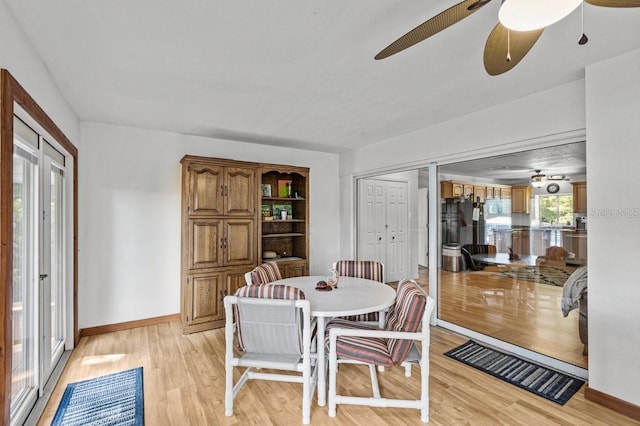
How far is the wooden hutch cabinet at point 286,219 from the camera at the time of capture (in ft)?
15.0

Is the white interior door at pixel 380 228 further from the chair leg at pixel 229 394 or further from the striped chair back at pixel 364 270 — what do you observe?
the chair leg at pixel 229 394

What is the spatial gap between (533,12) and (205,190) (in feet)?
11.6

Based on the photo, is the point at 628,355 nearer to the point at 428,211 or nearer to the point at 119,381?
the point at 428,211

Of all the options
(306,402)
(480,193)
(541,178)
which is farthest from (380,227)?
(306,402)

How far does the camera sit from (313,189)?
17.7 feet

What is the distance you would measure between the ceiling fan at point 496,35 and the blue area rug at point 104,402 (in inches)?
113

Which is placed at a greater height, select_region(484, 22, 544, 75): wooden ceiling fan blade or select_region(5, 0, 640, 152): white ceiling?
select_region(5, 0, 640, 152): white ceiling

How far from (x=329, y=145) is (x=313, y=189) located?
2.69 feet

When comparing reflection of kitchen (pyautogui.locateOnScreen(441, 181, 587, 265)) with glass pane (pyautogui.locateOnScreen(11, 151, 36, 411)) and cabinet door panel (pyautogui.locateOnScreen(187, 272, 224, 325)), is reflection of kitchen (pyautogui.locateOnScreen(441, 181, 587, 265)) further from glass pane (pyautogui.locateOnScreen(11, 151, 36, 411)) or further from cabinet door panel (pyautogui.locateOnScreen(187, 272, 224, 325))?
glass pane (pyautogui.locateOnScreen(11, 151, 36, 411))

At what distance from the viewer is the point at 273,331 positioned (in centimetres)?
219

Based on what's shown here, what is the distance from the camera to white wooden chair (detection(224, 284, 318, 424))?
6.97 ft

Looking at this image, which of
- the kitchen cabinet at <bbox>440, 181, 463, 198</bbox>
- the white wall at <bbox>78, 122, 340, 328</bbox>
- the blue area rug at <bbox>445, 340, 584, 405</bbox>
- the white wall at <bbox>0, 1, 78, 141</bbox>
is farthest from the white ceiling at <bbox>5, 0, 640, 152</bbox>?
the blue area rug at <bbox>445, 340, 584, 405</bbox>

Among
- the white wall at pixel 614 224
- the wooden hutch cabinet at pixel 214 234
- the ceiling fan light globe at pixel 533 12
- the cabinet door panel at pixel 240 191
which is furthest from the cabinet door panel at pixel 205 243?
the white wall at pixel 614 224

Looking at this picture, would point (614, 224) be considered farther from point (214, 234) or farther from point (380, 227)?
point (214, 234)
